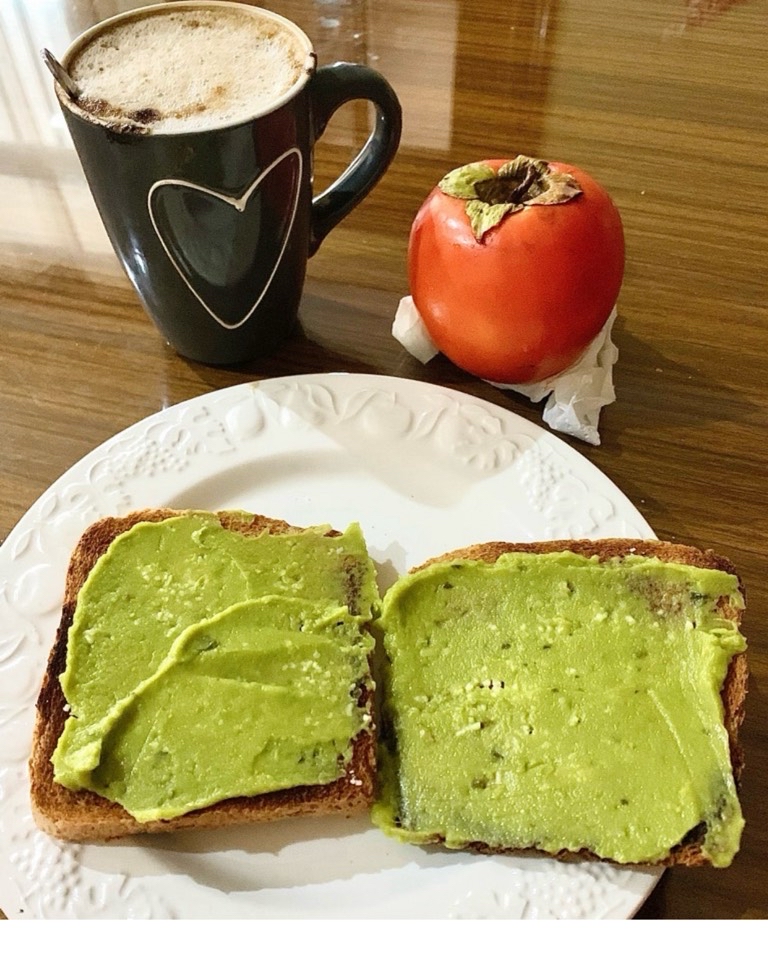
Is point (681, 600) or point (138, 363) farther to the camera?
point (138, 363)

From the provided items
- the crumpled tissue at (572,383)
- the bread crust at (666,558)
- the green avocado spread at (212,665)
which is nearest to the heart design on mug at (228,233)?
the crumpled tissue at (572,383)

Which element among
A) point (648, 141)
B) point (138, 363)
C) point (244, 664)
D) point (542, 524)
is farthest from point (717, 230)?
point (244, 664)

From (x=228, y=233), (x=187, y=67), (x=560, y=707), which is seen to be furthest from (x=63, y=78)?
(x=560, y=707)

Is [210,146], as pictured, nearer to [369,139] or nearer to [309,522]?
[369,139]

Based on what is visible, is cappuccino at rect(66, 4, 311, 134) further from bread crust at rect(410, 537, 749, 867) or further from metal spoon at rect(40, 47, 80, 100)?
bread crust at rect(410, 537, 749, 867)

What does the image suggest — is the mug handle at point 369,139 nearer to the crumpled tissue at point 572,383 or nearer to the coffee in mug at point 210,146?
the coffee in mug at point 210,146
